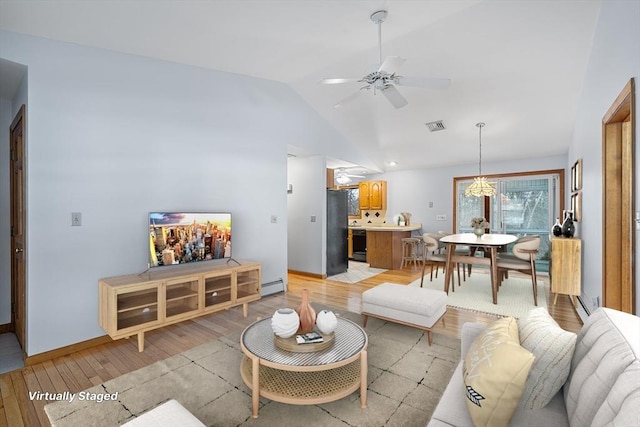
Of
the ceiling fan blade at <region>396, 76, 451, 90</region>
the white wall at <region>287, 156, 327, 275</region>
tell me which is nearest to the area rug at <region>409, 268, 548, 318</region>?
the white wall at <region>287, 156, 327, 275</region>

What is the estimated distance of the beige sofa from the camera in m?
0.85

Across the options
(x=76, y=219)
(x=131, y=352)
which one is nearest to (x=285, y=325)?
(x=131, y=352)

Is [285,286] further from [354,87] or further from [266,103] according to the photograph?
[354,87]

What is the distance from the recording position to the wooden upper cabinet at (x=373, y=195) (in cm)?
785

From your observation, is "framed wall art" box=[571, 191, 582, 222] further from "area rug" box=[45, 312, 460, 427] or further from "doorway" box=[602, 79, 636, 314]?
"area rug" box=[45, 312, 460, 427]

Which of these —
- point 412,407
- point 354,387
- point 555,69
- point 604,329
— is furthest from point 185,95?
point 555,69

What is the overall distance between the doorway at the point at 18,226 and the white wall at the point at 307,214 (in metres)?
3.84

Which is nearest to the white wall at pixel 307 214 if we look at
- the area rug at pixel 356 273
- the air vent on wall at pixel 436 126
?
the area rug at pixel 356 273

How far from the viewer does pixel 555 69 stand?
3705 millimetres

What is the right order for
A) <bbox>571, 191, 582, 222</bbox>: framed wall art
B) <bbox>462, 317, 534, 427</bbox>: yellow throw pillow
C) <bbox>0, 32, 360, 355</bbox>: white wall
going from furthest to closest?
<bbox>571, 191, 582, 222</bbox>: framed wall art, <bbox>0, 32, 360, 355</bbox>: white wall, <bbox>462, 317, 534, 427</bbox>: yellow throw pillow

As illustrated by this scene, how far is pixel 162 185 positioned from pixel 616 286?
4.36 m

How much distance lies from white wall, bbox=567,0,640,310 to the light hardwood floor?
0.89 metres

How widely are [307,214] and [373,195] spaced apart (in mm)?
2712

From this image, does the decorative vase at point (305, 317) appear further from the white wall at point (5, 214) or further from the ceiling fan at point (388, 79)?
the white wall at point (5, 214)
